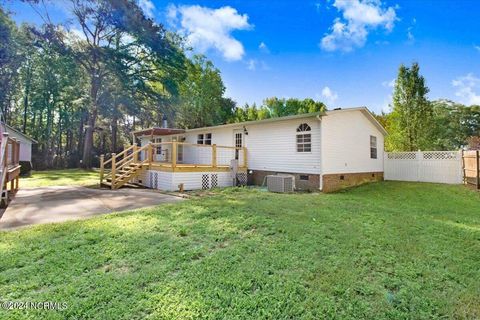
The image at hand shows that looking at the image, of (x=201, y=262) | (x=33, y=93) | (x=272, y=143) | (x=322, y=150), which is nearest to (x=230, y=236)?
(x=201, y=262)

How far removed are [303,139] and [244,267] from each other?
27.0 feet

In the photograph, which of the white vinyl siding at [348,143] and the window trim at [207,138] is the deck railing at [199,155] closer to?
the window trim at [207,138]

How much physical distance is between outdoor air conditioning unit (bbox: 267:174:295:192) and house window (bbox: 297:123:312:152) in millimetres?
1319

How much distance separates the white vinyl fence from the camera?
38.7ft

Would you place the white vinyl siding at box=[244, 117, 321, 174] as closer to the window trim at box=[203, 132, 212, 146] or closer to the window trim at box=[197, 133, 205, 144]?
the window trim at box=[203, 132, 212, 146]

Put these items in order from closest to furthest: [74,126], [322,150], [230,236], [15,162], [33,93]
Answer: [230,236] → [15,162] → [322,150] → [33,93] → [74,126]

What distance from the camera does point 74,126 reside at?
2866cm

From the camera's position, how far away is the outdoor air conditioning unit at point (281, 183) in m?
10.1

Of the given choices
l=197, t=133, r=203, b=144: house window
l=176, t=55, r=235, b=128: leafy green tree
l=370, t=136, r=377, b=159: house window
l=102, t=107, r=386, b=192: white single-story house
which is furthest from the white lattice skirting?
l=176, t=55, r=235, b=128: leafy green tree

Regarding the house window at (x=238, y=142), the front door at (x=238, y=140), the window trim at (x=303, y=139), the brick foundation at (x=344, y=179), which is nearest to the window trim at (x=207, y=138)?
the front door at (x=238, y=140)

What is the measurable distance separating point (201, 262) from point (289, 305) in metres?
1.26

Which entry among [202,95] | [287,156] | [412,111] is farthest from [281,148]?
[202,95]

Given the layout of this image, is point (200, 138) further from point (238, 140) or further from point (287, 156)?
point (287, 156)

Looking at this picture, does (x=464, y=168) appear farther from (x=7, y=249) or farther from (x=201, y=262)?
(x=7, y=249)
